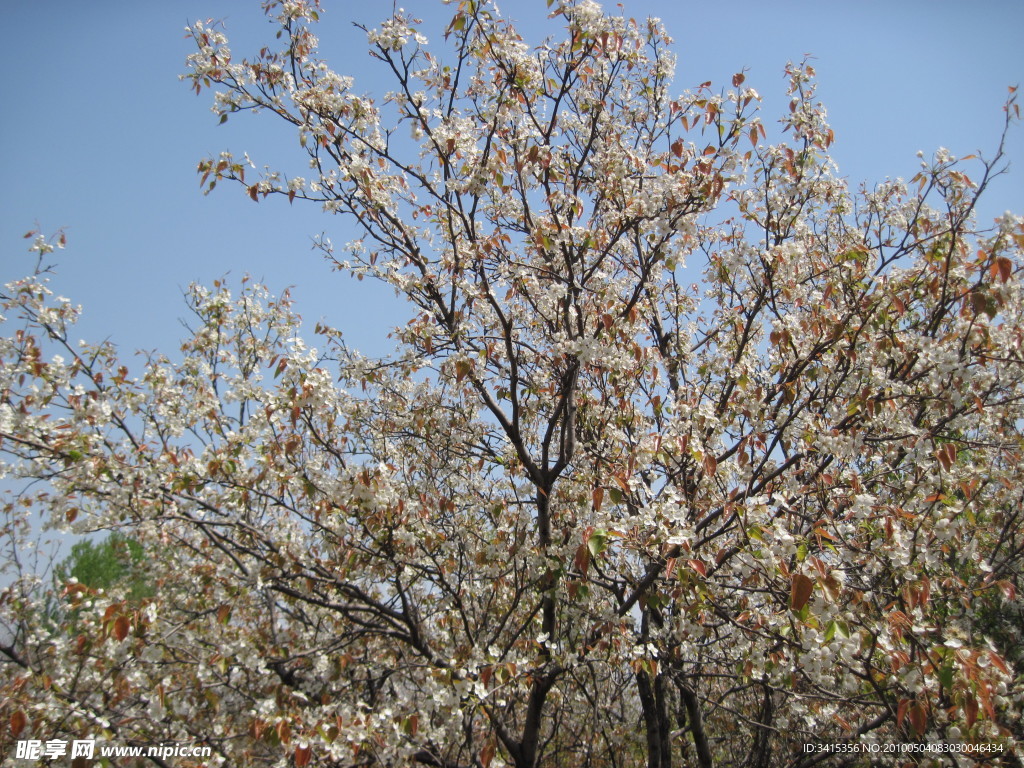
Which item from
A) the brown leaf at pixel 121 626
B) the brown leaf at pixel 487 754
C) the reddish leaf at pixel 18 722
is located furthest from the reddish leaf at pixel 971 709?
the reddish leaf at pixel 18 722

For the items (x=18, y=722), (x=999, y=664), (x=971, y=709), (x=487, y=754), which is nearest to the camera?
(x=971, y=709)

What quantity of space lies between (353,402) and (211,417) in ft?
3.84

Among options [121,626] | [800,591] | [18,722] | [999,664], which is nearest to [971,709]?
[999,664]

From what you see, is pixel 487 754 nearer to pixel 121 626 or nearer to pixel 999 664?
pixel 121 626

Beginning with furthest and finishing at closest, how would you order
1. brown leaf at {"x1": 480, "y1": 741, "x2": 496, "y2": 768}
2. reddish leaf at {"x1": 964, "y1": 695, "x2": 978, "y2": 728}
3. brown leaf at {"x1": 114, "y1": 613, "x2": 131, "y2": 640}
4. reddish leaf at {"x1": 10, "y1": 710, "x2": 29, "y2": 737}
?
brown leaf at {"x1": 480, "y1": 741, "x2": 496, "y2": 768} → brown leaf at {"x1": 114, "y1": 613, "x2": 131, "y2": 640} → reddish leaf at {"x1": 10, "y1": 710, "x2": 29, "y2": 737} → reddish leaf at {"x1": 964, "y1": 695, "x2": 978, "y2": 728}

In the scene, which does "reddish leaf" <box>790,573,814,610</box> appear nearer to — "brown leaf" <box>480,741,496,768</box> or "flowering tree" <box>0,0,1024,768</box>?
"flowering tree" <box>0,0,1024,768</box>

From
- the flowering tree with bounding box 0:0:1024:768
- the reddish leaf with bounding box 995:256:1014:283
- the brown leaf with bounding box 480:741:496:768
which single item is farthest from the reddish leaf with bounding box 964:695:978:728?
the brown leaf with bounding box 480:741:496:768

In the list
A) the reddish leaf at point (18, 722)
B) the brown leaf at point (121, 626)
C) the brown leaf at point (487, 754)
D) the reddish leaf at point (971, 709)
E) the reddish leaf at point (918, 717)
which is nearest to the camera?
the reddish leaf at point (971, 709)

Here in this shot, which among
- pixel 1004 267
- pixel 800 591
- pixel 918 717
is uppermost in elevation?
pixel 1004 267

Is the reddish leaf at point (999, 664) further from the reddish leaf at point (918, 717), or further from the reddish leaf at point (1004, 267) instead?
the reddish leaf at point (1004, 267)

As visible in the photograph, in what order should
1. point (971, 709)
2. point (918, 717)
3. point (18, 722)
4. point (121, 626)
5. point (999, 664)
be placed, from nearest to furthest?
point (971, 709)
point (999, 664)
point (918, 717)
point (18, 722)
point (121, 626)

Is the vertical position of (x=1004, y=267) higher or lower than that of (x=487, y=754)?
higher

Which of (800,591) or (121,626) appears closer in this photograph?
(800,591)

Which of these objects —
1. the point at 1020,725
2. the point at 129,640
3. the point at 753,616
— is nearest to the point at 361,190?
the point at 129,640
